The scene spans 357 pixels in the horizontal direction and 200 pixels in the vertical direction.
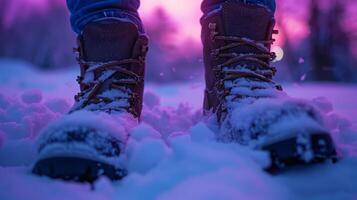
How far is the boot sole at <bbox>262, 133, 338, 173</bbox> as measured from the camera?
2.30ft

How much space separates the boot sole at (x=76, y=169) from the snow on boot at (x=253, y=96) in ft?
0.85

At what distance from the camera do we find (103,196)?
68cm

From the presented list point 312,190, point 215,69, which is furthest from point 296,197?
point 215,69

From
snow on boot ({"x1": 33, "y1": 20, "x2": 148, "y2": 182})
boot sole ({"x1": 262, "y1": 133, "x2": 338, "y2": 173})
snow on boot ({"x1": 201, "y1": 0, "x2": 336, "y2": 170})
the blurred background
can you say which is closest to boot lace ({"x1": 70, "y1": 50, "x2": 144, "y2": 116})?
snow on boot ({"x1": 33, "y1": 20, "x2": 148, "y2": 182})

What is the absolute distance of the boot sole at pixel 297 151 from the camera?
0.70 metres

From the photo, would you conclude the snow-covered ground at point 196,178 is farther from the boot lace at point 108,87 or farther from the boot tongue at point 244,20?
the boot tongue at point 244,20

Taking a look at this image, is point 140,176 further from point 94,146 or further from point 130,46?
point 130,46

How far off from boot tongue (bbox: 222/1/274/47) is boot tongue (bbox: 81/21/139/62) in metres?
0.25

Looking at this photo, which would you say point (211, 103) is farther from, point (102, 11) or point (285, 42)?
point (285, 42)

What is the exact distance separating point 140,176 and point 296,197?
0.88 feet

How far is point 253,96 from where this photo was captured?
36.7 inches

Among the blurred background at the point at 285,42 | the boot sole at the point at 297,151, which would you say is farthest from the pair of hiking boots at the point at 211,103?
the blurred background at the point at 285,42

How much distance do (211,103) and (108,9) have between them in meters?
0.37

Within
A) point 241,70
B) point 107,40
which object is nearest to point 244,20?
point 241,70
